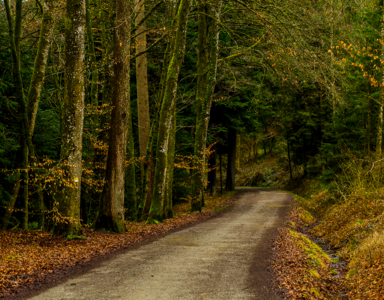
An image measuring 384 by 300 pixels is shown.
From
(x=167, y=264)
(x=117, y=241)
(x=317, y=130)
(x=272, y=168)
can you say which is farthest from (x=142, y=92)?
(x=272, y=168)

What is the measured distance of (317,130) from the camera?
2828 centimetres

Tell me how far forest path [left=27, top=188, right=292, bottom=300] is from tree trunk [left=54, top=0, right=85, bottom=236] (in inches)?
81.7

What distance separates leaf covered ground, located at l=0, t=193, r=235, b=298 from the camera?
650cm

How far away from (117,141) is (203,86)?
27.7ft

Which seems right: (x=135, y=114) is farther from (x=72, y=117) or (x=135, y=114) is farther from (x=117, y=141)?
(x=72, y=117)

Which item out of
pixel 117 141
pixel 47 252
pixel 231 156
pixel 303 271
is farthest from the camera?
pixel 231 156

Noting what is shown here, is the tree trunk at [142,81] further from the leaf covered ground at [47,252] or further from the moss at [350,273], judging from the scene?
the moss at [350,273]

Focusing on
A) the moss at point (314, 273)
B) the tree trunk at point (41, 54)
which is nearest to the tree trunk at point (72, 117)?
the tree trunk at point (41, 54)

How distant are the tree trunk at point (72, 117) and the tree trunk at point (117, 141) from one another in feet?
5.53

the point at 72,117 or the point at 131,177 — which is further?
the point at 131,177

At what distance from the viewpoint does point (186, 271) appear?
7.34 m

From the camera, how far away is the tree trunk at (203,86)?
18.0 metres

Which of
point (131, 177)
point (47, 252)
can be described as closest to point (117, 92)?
point (47, 252)

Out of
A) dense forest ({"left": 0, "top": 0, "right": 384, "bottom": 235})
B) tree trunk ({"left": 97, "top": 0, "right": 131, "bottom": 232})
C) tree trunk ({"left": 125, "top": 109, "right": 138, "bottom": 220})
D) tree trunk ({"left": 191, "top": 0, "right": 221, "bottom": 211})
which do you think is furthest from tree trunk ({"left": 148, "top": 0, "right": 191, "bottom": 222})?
tree trunk ({"left": 191, "top": 0, "right": 221, "bottom": 211})
